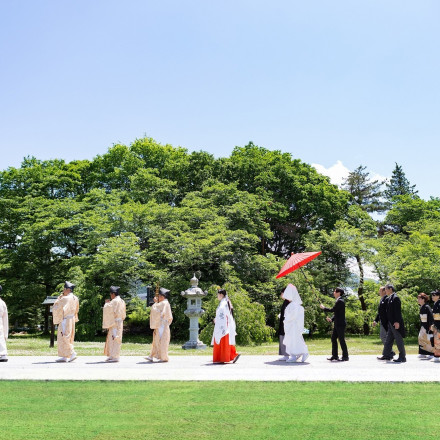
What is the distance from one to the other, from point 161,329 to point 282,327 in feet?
10.4

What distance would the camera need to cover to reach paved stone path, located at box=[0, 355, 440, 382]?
902 cm

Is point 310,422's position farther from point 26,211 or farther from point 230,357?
point 26,211

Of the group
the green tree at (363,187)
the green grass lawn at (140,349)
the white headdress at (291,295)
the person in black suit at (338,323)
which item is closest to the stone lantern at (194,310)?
the green grass lawn at (140,349)

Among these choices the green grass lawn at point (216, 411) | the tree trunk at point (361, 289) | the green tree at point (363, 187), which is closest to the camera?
the green grass lawn at point (216, 411)

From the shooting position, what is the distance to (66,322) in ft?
40.2

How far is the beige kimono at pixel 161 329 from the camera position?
1218 centimetres

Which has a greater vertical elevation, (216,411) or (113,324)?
(113,324)

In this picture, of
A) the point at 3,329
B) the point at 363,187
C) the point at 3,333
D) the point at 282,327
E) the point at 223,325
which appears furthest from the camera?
the point at 363,187

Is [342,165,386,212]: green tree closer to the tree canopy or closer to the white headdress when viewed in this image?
the tree canopy

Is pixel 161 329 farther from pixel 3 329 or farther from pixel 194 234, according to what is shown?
pixel 194 234

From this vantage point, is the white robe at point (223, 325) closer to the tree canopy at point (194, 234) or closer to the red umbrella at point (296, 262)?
the red umbrella at point (296, 262)

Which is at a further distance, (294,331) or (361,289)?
(361,289)

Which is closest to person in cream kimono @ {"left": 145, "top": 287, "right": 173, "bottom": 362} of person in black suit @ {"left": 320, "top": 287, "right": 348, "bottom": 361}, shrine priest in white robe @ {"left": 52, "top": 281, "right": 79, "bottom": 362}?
shrine priest in white robe @ {"left": 52, "top": 281, "right": 79, "bottom": 362}

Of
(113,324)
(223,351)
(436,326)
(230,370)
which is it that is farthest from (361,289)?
(230,370)
